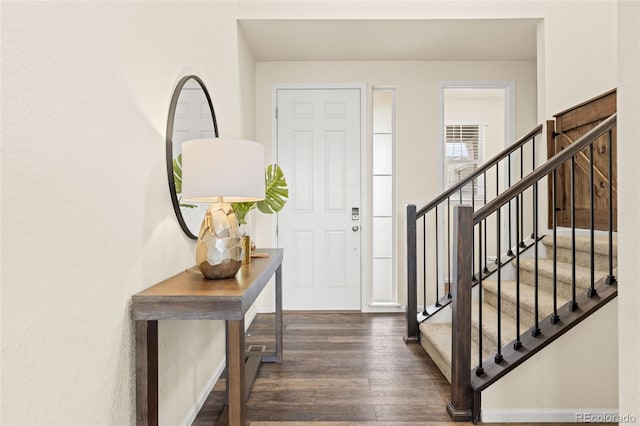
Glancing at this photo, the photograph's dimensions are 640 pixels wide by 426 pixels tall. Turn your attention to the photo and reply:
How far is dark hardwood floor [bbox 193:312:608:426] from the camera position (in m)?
1.99

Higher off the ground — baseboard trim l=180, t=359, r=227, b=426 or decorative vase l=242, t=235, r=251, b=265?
decorative vase l=242, t=235, r=251, b=265

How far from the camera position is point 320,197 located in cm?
399

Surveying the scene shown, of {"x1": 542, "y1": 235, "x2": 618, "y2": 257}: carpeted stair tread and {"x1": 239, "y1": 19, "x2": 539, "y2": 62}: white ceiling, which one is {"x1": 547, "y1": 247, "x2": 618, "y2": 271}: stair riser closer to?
{"x1": 542, "y1": 235, "x2": 618, "y2": 257}: carpeted stair tread

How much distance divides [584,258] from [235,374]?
2343 millimetres

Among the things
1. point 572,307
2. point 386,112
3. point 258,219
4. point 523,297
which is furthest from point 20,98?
point 386,112

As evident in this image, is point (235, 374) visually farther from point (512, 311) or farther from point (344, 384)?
point (512, 311)

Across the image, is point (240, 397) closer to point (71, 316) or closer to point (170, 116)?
point (71, 316)

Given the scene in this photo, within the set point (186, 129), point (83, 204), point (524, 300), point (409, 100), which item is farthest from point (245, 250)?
point (409, 100)

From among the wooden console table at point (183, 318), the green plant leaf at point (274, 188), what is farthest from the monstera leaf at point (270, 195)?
the wooden console table at point (183, 318)

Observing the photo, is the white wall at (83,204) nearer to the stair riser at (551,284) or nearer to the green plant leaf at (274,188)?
the green plant leaf at (274,188)

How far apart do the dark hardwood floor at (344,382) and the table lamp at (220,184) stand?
0.94m

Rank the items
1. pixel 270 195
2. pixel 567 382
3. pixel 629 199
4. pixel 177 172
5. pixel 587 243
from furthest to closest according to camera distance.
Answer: pixel 270 195 < pixel 587 243 < pixel 567 382 < pixel 177 172 < pixel 629 199

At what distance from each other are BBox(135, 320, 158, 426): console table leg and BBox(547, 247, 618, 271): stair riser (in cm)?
239

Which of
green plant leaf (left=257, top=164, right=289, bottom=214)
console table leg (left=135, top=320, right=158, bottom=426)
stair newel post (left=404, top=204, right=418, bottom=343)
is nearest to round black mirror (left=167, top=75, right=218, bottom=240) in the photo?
green plant leaf (left=257, top=164, right=289, bottom=214)
